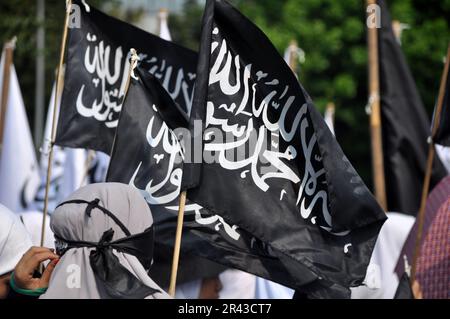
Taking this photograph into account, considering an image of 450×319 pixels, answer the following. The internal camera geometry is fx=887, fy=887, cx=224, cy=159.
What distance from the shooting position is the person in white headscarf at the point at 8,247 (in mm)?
3367

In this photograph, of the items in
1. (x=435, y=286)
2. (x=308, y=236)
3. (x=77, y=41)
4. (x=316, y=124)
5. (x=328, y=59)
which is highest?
(x=328, y=59)

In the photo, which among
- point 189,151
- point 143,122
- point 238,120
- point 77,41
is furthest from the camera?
point 77,41

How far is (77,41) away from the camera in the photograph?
555cm

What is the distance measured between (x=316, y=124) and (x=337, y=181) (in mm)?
258

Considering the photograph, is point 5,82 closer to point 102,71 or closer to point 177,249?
point 102,71

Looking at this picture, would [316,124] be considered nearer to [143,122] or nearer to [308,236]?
[308,236]

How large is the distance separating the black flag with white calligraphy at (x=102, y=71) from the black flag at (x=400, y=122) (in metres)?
3.43

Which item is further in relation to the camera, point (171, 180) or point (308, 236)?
point (171, 180)

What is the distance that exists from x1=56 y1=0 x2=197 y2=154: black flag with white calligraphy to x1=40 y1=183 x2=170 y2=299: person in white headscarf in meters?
2.39

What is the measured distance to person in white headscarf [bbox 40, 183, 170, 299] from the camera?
2.92m

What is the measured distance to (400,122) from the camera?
878 cm

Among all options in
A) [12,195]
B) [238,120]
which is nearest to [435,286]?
[238,120]

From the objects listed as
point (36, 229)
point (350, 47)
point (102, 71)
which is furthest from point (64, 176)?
point (350, 47)

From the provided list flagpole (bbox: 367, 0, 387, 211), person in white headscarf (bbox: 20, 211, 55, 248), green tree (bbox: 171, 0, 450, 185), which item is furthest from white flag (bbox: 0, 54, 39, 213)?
green tree (bbox: 171, 0, 450, 185)
